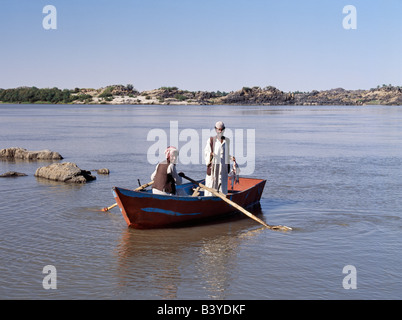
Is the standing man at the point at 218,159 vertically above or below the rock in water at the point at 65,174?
above

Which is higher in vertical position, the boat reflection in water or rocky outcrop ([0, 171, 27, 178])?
rocky outcrop ([0, 171, 27, 178])

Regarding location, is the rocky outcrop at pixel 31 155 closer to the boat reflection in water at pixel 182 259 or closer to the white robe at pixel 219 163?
the white robe at pixel 219 163

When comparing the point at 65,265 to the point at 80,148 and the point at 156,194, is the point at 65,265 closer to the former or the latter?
the point at 156,194

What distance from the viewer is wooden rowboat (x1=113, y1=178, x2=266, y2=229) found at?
11.3m

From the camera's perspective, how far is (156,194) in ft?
37.5

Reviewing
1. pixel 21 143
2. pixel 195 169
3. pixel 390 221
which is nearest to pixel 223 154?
pixel 390 221

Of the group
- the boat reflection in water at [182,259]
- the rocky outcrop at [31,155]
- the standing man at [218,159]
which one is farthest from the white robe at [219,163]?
the rocky outcrop at [31,155]

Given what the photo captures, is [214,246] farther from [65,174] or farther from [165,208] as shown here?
[65,174]

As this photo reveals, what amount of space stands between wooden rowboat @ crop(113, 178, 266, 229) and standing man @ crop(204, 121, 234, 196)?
0.42 m

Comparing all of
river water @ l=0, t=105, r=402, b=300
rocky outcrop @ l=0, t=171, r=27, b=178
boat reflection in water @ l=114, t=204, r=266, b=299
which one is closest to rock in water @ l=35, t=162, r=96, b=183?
river water @ l=0, t=105, r=402, b=300

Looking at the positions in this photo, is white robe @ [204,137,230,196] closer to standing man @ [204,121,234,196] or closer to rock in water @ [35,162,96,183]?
standing man @ [204,121,234,196]

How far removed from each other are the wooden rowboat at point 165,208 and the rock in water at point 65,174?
6078mm

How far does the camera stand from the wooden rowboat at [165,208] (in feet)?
37.2
